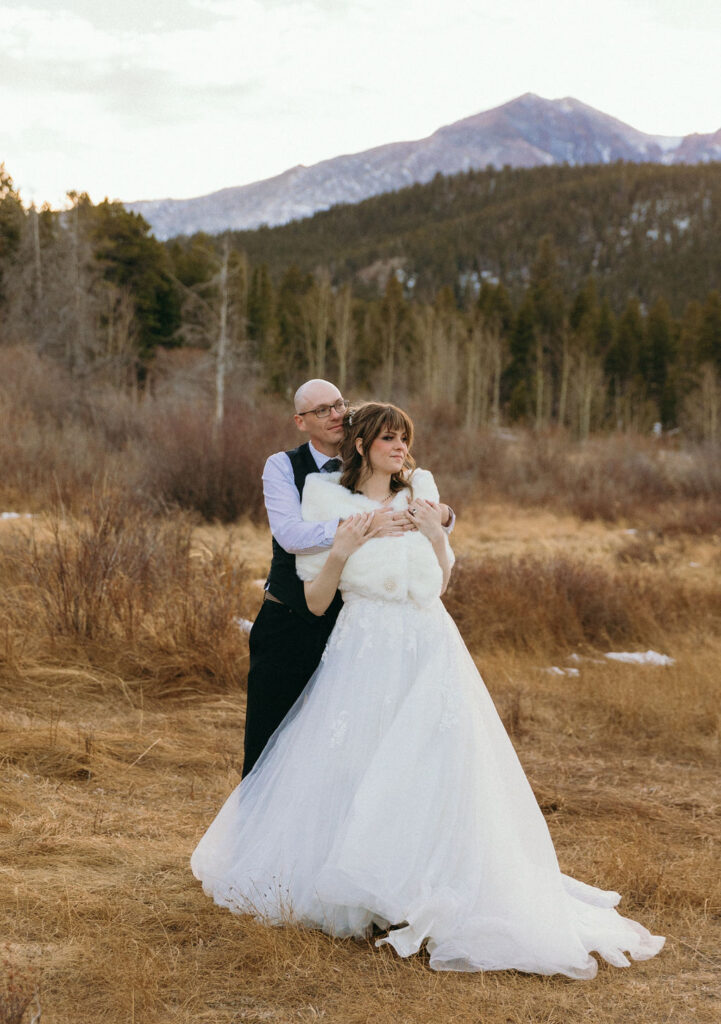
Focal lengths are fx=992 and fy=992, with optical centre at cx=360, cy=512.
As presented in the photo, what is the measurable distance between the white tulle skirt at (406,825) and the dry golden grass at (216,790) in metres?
0.11

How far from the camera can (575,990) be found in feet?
10.3

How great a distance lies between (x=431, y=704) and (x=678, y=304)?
87.1 metres

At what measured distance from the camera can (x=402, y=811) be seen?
321 centimetres

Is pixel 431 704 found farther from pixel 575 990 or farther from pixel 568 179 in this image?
pixel 568 179

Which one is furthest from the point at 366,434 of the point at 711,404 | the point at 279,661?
the point at 711,404

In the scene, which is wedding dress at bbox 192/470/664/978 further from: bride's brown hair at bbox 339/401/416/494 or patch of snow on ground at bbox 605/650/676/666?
patch of snow on ground at bbox 605/650/676/666

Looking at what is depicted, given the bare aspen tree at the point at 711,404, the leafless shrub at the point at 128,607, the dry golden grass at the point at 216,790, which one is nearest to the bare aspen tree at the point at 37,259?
the dry golden grass at the point at 216,790

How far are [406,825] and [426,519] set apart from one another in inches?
39.7

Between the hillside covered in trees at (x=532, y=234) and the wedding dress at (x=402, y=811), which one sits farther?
the hillside covered in trees at (x=532, y=234)

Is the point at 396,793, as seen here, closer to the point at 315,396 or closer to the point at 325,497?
the point at 325,497

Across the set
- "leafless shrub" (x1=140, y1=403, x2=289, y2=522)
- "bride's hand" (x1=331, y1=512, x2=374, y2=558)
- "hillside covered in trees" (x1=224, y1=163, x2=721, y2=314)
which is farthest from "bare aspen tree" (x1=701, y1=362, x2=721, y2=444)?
"bride's hand" (x1=331, y1=512, x2=374, y2=558)

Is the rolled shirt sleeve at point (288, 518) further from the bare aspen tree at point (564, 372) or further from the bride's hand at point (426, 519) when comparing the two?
the bare aspen tree at point (564, 372)

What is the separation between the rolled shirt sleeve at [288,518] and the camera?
3406 millimetres

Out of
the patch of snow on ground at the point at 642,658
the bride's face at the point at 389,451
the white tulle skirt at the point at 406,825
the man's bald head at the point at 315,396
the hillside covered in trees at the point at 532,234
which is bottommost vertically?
the patch of snow on ground at the point at 642,658
